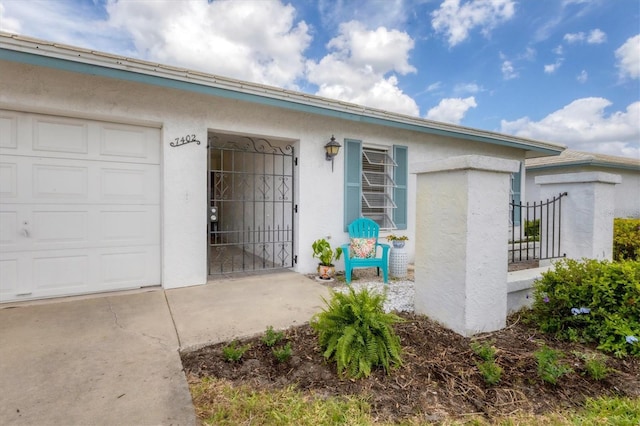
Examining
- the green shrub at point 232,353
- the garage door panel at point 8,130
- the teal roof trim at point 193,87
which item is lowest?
the green shrub at point 232,353

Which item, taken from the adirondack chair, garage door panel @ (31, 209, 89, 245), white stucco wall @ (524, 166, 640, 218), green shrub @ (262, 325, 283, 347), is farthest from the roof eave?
white stucco wall @ (524, 166, 640, 218)

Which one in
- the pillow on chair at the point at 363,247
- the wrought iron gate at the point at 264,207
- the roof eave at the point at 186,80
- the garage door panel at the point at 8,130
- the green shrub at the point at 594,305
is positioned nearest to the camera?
the green shrub at the point at 594,305

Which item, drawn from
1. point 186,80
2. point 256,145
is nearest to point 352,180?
point 256,145

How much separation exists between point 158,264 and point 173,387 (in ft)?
8.89

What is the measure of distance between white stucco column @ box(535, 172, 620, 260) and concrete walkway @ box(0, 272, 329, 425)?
321 centimetres

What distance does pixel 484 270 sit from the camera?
2633mm

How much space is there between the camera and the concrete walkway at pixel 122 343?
1673mm

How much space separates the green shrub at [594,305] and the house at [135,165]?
314 cm

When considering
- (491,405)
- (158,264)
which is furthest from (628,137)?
(158,264)

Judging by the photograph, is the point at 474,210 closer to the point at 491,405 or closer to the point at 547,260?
the point at 491,405

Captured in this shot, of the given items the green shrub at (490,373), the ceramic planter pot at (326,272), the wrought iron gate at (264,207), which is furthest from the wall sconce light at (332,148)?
the green shrub at (490,373)

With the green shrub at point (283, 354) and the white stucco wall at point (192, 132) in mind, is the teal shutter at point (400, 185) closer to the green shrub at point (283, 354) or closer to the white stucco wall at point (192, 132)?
the white stucco wall at point (192, 132)

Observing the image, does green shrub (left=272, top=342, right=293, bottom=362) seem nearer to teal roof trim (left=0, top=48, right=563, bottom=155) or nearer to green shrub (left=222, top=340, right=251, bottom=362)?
green shrub (left=222, top=340, right=251, bottom=362)

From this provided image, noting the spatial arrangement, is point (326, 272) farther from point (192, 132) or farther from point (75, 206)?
point (75, 206)
